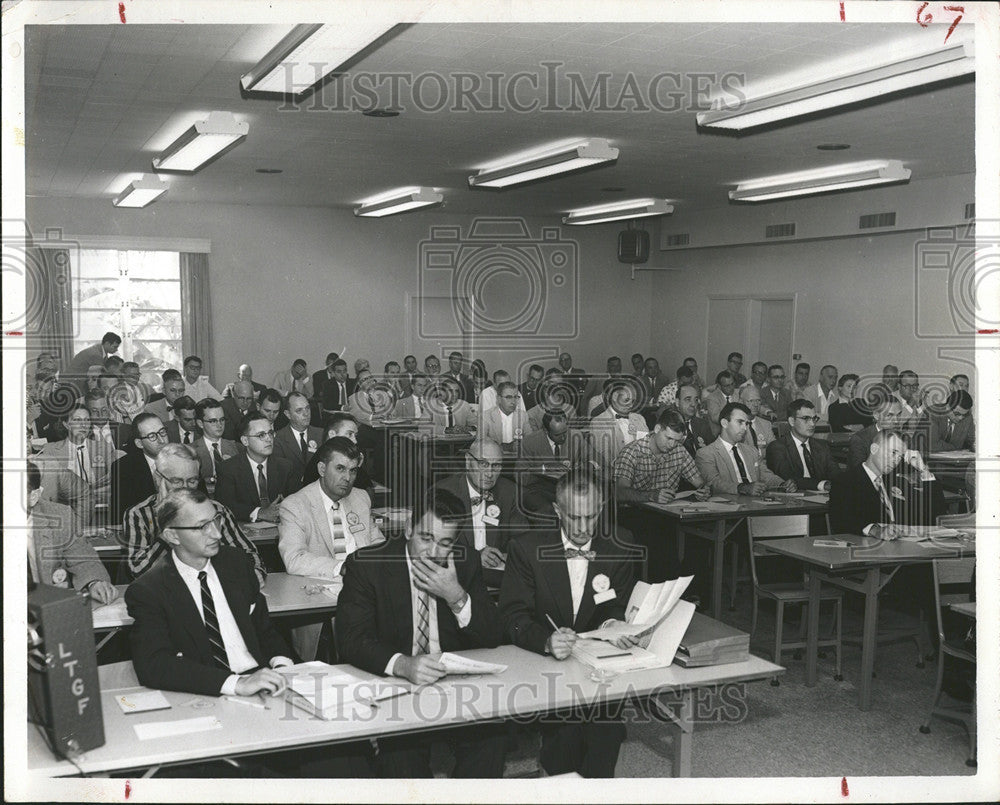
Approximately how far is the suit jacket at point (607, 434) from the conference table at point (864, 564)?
2585mm

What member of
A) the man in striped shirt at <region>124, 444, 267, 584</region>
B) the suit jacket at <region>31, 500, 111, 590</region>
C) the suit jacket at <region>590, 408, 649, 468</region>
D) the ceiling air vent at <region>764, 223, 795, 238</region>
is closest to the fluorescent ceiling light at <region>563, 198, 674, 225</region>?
the ceiling air vent at <region>764, 223, 795, 238</region>

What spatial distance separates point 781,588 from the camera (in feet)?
16.9

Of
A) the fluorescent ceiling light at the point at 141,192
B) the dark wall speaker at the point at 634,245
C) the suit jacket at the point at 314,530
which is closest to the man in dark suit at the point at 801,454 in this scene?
the suit jacket at the point at 314,530

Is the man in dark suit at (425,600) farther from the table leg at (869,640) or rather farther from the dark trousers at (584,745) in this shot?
the table leg at (869,640)

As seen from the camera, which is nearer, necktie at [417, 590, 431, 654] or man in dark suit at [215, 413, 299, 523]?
necktie at [417, 590, 431, 654]

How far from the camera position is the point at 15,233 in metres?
2.47

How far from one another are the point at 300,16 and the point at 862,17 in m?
1.56

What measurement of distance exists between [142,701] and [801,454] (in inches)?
221

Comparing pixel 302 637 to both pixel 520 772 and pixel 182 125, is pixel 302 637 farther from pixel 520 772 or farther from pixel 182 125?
pixel 182 125

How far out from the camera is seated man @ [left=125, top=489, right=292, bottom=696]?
3.07m

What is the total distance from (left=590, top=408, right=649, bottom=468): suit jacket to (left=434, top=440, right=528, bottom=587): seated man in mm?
2099

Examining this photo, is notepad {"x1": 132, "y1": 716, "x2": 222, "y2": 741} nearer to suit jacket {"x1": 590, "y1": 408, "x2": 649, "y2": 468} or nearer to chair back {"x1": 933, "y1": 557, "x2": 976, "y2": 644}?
chair back {"x1": 933, "y1": 557, "x2": 976, "y2": 644}

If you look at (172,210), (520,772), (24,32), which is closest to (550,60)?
(24,32)

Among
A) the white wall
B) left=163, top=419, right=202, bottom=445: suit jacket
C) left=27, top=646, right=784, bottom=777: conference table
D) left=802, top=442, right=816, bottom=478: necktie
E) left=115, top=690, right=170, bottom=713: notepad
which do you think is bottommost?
left=27, top=646, right=784, bottom=777: conference table
